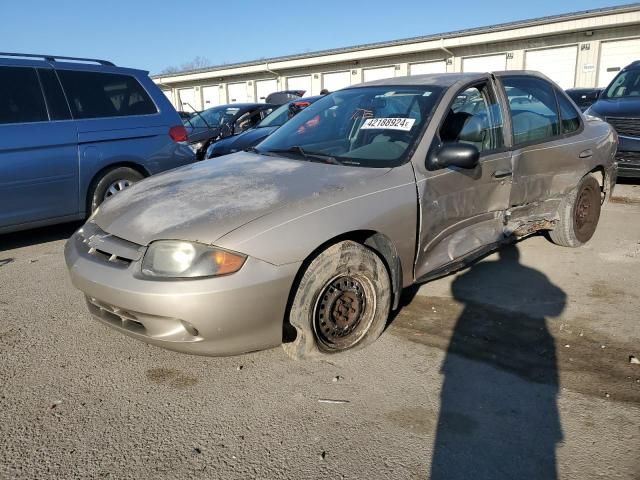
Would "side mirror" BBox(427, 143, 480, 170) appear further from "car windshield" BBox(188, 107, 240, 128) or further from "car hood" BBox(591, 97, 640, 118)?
"car windshield" BBox(188, 107, 240, 128)

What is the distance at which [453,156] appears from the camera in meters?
3.25

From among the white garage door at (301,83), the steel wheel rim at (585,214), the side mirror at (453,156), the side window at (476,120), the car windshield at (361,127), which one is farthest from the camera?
the white garage door at (301,83)

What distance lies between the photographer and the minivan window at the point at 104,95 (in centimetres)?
530

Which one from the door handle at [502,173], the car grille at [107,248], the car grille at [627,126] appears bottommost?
the car grille at [107,248]

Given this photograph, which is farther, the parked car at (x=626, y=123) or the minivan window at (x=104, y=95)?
the parked car at (x=626, y=123)

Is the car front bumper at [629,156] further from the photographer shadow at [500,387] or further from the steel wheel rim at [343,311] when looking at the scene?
the steel wheel rim at [343,311]

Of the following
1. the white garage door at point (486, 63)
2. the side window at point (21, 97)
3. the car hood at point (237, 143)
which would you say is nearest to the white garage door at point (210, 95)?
the white garage door at point (486, 63)

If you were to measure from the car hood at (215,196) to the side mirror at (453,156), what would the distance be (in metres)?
0.40

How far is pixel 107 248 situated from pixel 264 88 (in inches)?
1339

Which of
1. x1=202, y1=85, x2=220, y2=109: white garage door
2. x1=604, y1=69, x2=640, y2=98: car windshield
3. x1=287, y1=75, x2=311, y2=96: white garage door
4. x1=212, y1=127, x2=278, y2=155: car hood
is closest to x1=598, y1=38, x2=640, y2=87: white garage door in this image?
x1=604, y1=69, x2=640, y2=98: car windshield

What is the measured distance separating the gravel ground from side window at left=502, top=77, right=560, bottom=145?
51.9 inches

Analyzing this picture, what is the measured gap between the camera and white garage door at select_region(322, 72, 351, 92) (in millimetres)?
30438

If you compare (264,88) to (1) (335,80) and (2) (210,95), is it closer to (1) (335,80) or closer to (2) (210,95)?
(1) (335,80)

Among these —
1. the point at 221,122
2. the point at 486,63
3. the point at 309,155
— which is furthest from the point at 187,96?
the point at 309,155
